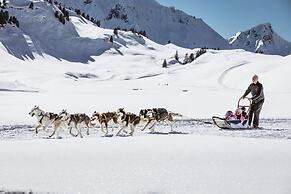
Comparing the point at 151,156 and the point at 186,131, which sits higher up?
the point at 186,131

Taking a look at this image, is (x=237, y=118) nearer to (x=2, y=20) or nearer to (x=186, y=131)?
(x=186, y=131)

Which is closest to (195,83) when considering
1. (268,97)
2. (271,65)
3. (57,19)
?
(271,65)

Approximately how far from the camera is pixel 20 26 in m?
105

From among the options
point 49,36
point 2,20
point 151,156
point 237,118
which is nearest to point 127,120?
point 237,118

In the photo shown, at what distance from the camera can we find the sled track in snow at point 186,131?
13.5 metres

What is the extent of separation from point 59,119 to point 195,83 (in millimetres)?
47775

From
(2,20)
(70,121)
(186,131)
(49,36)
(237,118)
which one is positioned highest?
(49,36)

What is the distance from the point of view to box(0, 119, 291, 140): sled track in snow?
44.2 ft

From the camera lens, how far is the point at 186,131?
596 inches

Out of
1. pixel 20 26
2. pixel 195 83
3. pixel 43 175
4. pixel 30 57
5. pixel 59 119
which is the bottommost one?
pixel 43 175

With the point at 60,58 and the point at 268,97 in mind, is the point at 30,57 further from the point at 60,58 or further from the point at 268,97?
the point at 268,97

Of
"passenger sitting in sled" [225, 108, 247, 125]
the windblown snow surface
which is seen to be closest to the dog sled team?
the windblown snow surface

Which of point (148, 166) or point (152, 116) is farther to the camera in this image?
point (152, 116)

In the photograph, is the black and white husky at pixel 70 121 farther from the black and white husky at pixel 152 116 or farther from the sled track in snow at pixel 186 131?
the black and white husky at pixel 152 116
